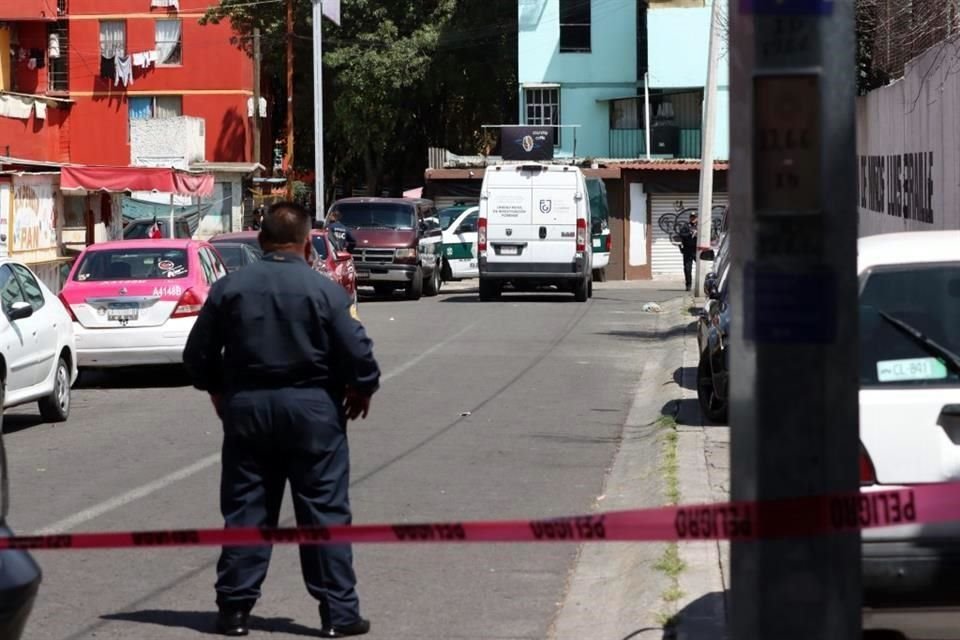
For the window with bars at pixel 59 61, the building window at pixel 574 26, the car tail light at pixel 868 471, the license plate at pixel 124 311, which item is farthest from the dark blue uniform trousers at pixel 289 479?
the window with bars at pixel 59 61

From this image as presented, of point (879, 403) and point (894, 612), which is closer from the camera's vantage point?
point (894, 612)

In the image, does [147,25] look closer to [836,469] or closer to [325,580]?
[325,580]

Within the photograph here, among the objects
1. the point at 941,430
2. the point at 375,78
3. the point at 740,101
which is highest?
the point at 375,78

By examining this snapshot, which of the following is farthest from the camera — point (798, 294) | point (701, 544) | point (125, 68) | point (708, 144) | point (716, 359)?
point (125, 68)

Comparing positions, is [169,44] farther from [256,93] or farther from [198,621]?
[198,621]

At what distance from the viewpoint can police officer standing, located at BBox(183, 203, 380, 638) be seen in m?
6.77

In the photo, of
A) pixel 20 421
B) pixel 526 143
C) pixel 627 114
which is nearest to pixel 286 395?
pixel 20 421

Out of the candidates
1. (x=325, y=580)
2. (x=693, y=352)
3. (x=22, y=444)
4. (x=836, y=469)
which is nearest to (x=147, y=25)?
(x=693, y=352)

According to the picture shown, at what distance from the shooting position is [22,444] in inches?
535

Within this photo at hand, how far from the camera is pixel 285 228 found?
276 inches

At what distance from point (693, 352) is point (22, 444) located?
935 cm

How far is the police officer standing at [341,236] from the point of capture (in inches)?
1155

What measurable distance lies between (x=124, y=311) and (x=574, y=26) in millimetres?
36656

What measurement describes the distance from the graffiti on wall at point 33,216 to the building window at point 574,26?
27.0 metres
